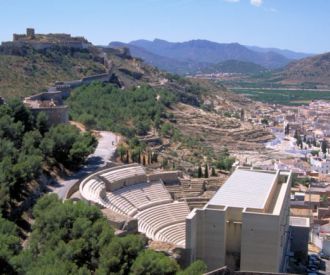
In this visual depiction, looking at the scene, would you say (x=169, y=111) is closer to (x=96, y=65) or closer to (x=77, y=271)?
(x=96, y=65)

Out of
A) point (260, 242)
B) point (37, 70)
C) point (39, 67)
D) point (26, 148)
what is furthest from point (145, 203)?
point (39, 67)

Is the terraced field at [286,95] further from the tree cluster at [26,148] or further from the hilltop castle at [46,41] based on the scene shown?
the tree cluster at [26,148]

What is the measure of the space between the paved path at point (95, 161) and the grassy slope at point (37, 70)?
1156cm

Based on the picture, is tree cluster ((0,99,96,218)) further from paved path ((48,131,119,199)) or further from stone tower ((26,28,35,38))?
→ stone tower ((26,28,35,38))

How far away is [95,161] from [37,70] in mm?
27981

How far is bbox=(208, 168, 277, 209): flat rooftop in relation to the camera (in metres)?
20.4

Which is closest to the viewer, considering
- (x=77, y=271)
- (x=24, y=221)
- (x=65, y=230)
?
(x=77, y=271)

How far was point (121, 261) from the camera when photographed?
1639 centimetres

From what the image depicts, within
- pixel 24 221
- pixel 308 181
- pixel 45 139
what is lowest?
pixel 308 181

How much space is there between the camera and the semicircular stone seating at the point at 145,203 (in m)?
24.0

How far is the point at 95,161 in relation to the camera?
30469 millimetres

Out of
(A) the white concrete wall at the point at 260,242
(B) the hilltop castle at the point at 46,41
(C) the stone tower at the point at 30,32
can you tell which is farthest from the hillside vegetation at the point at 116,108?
(A) the white concrete wall at the point at 260,242

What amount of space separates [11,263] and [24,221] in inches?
253

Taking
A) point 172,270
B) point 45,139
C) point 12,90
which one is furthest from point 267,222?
point 12,90
